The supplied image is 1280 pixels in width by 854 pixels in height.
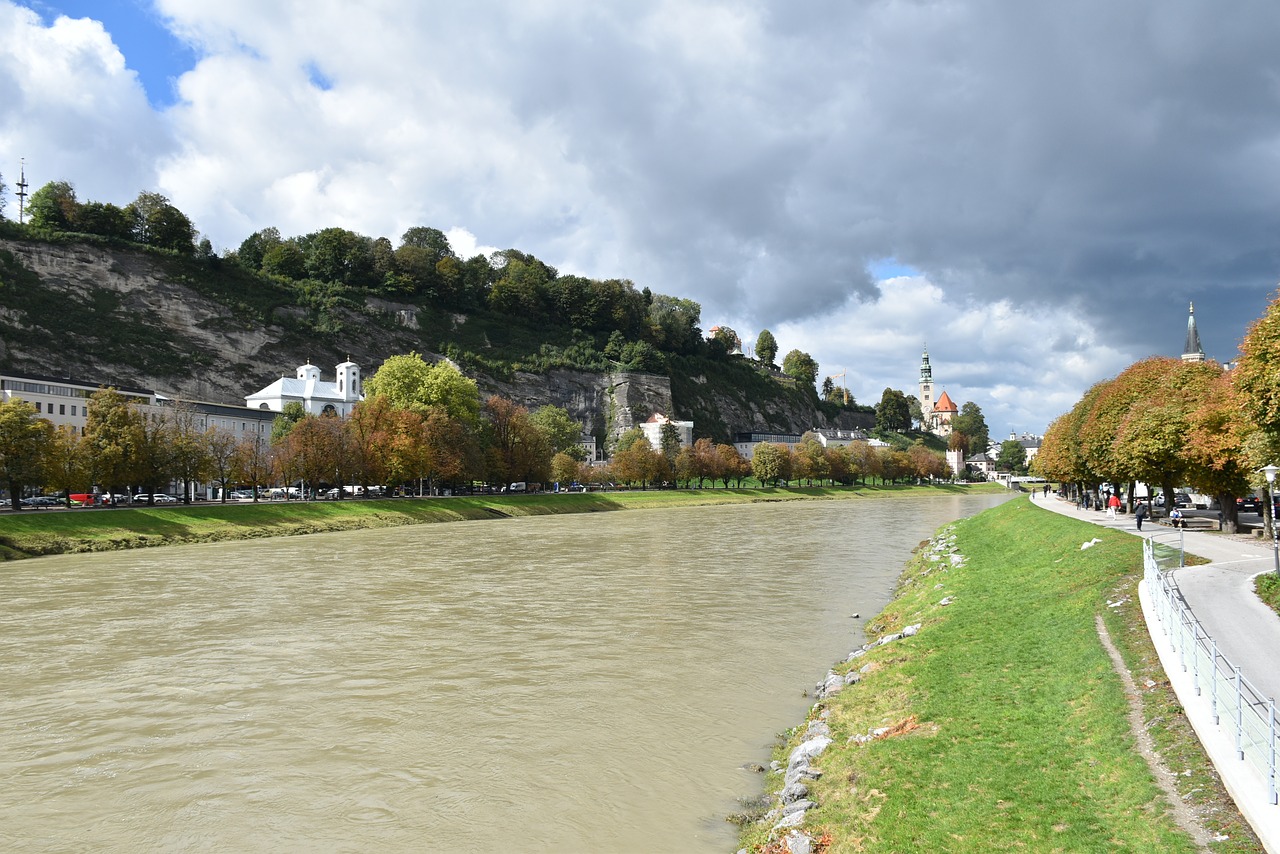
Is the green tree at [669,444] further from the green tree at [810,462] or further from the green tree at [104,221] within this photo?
the green tree at [104,221]

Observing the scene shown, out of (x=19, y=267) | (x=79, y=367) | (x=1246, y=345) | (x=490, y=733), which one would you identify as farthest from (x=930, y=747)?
(x=19, y=267)

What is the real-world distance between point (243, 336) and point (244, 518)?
67.5 m

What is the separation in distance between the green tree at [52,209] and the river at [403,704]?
334 ft

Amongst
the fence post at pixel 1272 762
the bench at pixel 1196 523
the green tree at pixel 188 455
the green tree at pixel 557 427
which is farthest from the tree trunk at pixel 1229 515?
the green tree at pixel 557 427

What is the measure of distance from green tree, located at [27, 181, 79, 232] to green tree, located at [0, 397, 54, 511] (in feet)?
252

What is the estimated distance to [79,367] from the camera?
90.9m

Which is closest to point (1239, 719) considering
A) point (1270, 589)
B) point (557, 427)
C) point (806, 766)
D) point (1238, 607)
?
point (806, 766)

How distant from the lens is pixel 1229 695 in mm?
8742

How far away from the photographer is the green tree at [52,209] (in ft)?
358

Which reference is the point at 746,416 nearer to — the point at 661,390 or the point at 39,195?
the point at 661,390

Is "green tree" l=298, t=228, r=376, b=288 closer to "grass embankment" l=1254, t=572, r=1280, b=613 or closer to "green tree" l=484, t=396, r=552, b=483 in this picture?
"green tree" l=484, t=396, r=552, b=483

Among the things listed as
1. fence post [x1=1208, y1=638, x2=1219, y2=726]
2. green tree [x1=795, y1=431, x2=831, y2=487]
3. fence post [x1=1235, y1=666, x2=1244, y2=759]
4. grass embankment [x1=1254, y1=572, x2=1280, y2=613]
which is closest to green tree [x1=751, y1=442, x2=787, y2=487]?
green tree [x1=795, y1=431, x2=831, y2=487]

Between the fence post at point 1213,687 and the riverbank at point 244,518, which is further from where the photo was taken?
the riverbank at point 244,518

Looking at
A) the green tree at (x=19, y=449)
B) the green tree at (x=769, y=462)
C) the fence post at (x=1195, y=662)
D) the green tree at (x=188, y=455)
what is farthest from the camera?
the green tree at (x=769, y=462)
